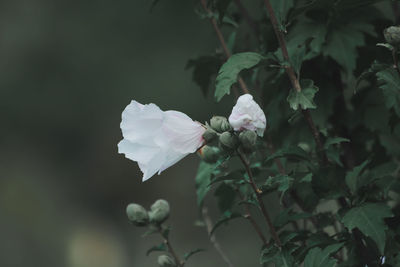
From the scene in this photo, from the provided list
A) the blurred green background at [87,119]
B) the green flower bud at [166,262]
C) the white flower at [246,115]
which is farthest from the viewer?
the blurred green background at [87,119]

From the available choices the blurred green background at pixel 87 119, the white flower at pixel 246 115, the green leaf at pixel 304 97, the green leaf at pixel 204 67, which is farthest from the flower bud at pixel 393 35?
the blurred green background at pixel 87 119

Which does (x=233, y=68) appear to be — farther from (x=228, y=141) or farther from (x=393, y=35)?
(x=393, y=35)

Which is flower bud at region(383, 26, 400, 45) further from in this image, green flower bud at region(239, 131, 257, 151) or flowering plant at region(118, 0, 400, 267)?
green flower bud at region(239, 131, 257, 151)

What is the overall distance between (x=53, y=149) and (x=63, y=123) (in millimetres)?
281

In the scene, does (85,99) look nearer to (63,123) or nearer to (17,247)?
(63,123)

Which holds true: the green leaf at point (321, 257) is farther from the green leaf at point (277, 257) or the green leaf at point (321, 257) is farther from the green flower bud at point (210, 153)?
the green flower bud at point (210, 153)

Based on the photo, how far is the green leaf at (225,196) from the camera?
1.51m

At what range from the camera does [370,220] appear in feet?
3.62

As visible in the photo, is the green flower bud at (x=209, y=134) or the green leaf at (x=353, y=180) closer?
the green flower bud at (x=209, y=134)

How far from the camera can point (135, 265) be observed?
15.3ft

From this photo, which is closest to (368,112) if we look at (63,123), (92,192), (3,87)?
(92,192)

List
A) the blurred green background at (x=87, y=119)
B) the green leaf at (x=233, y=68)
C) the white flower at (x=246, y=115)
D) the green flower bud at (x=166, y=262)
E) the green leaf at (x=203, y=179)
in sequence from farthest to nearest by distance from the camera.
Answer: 1. the blurred green background at (x=87, y=119)
2. the green leaf at (x=203, y=179)
3. the green flower bud at (x=166, y=262)
4. the green leaf at (x=233, y=68)
5. the white flower at (x=246, y=115)

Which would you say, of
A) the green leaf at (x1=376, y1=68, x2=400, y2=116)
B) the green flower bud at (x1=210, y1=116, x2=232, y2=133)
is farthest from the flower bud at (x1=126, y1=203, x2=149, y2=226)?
the green leaf at (x1=376, y1=68, x2=400, y2=116)

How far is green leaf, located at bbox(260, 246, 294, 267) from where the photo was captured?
1123mm
